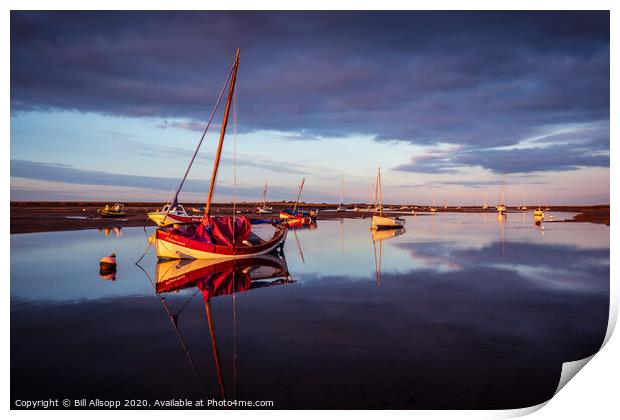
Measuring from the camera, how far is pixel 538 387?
7.23m

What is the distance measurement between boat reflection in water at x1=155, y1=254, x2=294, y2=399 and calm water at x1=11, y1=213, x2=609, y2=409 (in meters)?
0.16

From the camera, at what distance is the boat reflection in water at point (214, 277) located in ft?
43.9

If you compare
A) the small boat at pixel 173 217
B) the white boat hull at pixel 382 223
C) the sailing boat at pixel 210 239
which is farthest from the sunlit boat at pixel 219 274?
the white boat hull at pixel 382 223

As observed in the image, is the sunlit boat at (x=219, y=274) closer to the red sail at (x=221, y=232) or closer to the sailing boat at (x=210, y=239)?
the sailing boat at (x=210, y=239)

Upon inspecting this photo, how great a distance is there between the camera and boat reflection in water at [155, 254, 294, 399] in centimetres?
1339

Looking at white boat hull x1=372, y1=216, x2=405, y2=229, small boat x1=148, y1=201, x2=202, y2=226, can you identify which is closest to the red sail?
small boat x1=148, y1=201, x2=202, y2=226

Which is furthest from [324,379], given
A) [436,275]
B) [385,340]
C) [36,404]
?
[436,275]

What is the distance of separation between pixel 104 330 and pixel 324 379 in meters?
5.89

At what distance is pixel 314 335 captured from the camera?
9695mm

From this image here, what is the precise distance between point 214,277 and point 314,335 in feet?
26.3

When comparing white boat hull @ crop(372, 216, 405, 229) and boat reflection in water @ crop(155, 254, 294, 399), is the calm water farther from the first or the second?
white boat hull @ crop(372, 216, 405, 229)

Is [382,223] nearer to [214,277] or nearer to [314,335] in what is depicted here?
[214,277]

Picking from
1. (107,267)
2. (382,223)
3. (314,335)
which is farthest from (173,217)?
(314,335)
